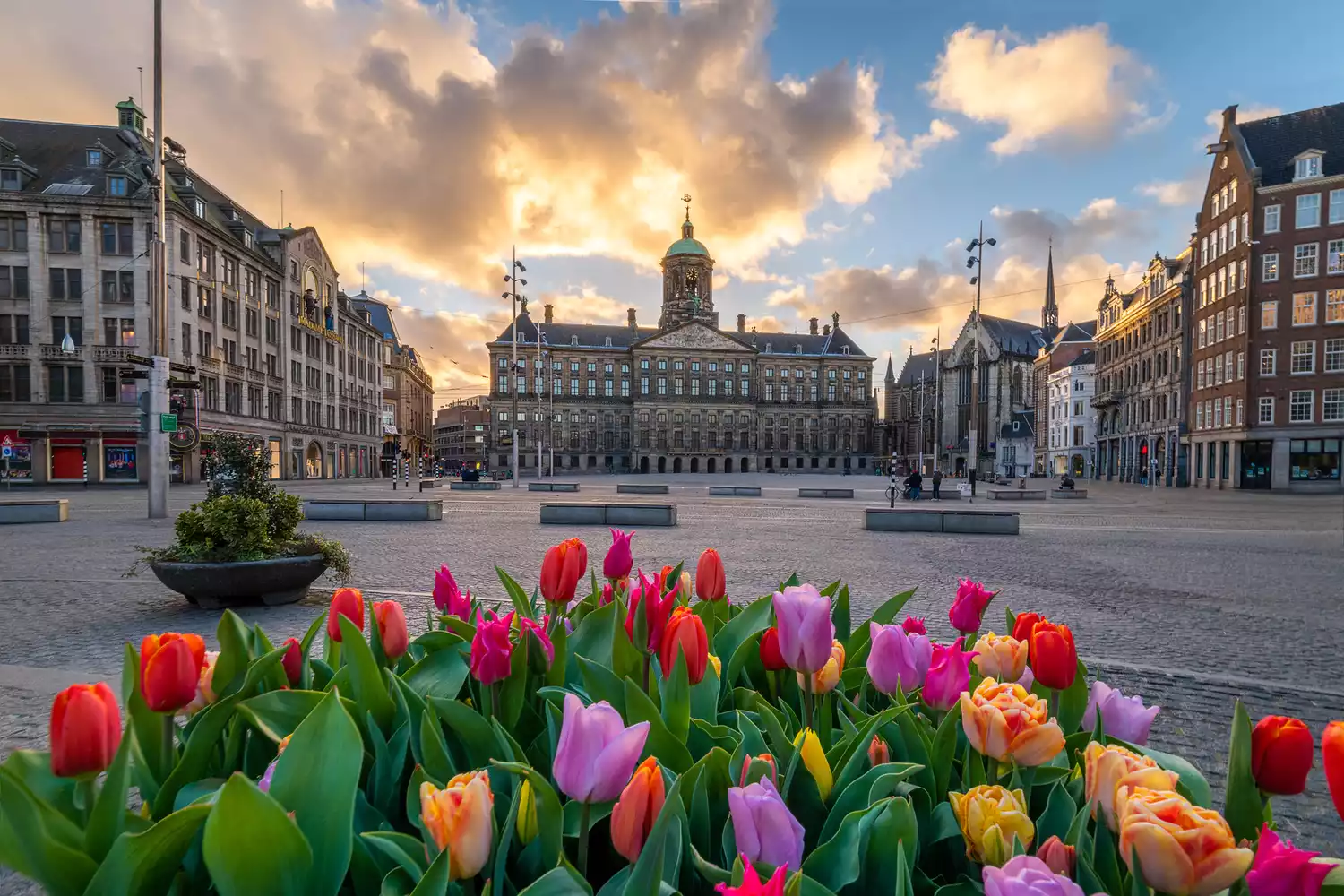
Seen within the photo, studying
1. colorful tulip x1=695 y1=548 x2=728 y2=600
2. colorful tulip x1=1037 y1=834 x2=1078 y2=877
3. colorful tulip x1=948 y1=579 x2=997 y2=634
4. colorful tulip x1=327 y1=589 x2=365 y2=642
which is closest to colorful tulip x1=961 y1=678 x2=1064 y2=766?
colorful tulip x1=1037 y1=834 x2=1078 y2=877


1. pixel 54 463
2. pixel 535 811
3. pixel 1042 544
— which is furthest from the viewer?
pixel 54 463

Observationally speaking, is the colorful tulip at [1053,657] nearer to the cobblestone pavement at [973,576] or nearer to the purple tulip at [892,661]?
the purple tulip at [892,661]

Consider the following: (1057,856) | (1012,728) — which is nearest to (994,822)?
(1057,856)

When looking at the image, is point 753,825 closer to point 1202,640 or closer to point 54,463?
point 1202,640

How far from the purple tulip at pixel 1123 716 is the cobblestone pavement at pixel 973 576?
90.0 inches

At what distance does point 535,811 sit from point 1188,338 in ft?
190

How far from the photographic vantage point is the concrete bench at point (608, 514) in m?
16.3

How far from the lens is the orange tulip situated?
1.51m

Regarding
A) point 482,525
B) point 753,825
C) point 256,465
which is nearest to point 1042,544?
point 482,525

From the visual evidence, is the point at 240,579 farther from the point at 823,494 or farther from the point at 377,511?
the point at 823,494

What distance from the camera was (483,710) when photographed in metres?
1.72

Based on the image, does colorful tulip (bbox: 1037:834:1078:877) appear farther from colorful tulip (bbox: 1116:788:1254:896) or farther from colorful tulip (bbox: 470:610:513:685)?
colorful tulip (bbox: 470:610:513:685)

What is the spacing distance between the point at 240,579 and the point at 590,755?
6.73 m

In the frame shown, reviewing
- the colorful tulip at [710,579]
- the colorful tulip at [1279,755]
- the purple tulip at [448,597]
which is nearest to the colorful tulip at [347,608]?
the purple tulip at [448,597]
